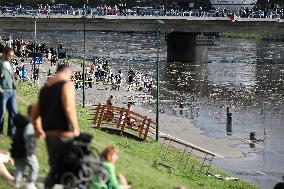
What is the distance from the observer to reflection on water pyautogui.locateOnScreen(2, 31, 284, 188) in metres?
32.1

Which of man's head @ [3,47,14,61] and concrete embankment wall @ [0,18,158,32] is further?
concrete embankment wall @ [0,18,158,32]

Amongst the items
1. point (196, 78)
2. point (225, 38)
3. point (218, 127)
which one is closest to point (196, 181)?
point (218, 127)

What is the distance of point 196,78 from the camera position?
67500 mm

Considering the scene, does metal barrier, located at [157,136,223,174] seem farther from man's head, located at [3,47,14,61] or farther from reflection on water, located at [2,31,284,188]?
man's head, located at [3,47,14,61]

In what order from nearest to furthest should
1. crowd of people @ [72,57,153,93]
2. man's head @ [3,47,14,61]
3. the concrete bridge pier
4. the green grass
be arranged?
1. man's head @ [3,47,14,61]
2. the green grass
3. crowd of people @ [72,57,153,93]
4. the concrete bridge pier

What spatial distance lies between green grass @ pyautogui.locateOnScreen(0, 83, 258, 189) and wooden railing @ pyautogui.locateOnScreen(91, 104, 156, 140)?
1.66 feet

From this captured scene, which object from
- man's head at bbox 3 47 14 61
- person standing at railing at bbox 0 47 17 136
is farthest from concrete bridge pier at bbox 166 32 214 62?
man's head at bbox 3 47 14 61

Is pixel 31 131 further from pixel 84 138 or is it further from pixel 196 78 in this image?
pixel 196 78

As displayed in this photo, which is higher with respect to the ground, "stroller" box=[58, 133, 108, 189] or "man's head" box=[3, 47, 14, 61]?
"man's head" box=[3, 47, 14, 61]

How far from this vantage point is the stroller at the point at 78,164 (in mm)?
10242

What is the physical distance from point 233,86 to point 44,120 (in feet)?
174

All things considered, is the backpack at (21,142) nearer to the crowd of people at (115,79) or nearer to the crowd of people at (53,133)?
the crowd of people at (53,133)

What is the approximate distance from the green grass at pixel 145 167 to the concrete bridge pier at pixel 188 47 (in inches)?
1947

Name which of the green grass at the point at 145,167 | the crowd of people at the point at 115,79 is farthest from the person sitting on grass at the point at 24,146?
the crowd of people at the point at 115,79
